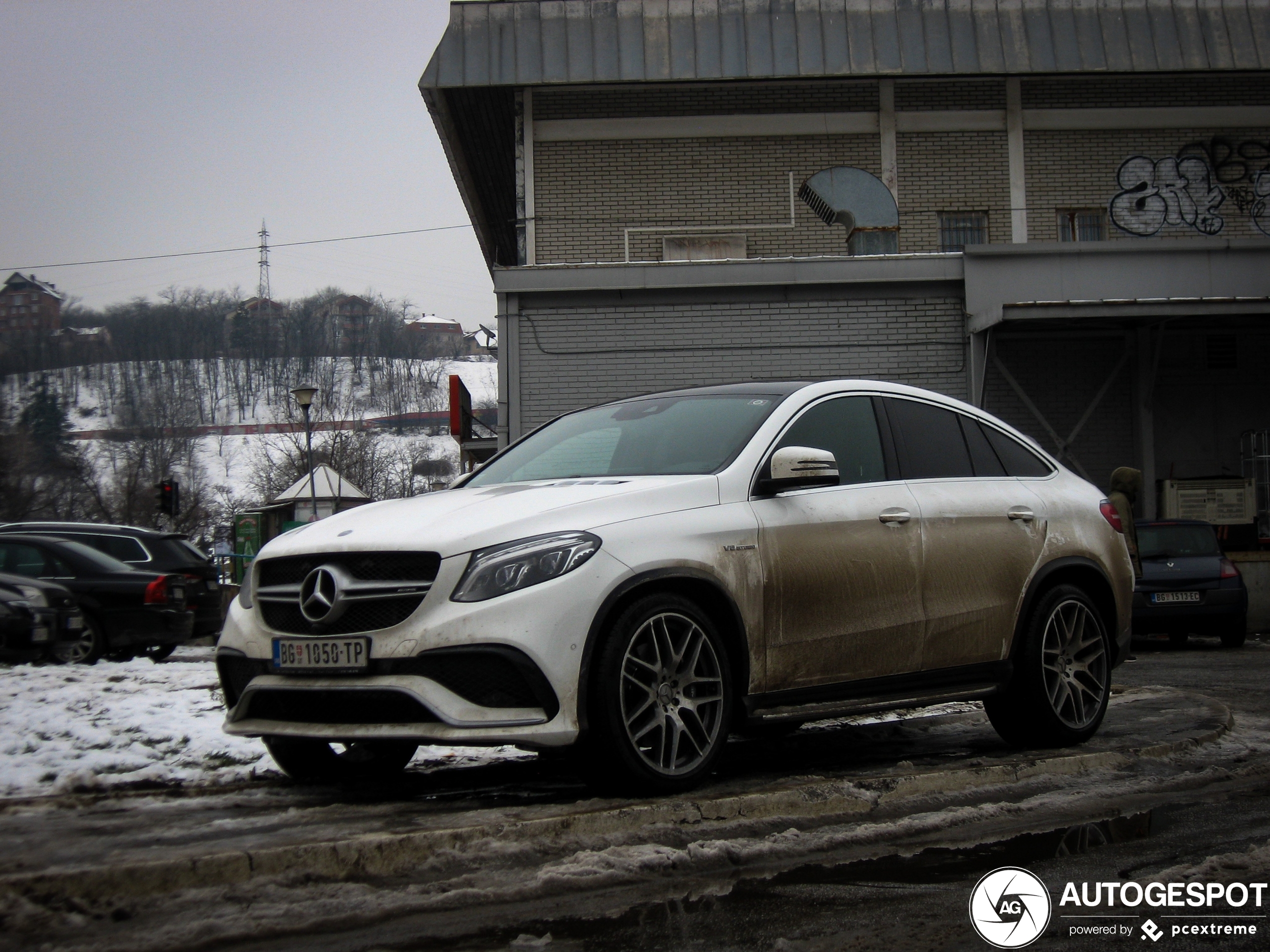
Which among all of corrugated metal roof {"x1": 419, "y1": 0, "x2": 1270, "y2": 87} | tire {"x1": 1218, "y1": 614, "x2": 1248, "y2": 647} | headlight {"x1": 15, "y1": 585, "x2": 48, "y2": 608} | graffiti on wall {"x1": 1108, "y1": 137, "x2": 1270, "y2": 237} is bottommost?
tire {"x1": 1218, "y1": 614, "x2": 1248, "y2": 647}

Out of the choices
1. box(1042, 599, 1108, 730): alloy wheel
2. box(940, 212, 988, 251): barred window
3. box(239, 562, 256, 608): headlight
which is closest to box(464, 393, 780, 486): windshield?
box(239, 562, 256, 608): headlight

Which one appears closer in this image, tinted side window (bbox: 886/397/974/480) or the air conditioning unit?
tinted side window (bbox: 886/397/974/480)

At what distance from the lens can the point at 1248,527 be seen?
19359 millimetres

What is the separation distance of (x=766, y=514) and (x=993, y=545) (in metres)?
1.47

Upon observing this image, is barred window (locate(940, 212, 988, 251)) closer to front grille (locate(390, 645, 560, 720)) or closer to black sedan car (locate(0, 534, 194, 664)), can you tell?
black sedan car (locate(0, 534, 194, 664))

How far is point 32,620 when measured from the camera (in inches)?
451

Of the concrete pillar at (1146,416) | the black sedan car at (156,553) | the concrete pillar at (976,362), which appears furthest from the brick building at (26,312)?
the concrete pillar at (1146,416)

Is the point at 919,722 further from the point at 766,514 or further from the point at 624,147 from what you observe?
the point at 624,147

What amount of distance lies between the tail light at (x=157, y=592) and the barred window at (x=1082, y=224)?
52.4 ft

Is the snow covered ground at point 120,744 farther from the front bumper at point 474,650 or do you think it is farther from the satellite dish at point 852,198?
the satellite dish at point 852,198

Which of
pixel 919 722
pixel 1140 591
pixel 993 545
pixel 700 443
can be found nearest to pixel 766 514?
pixel 700 443

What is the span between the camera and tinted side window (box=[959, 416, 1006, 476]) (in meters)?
6.51

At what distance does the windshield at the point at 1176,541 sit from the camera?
15398mm

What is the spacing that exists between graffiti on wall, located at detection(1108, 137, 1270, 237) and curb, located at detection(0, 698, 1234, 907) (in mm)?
19866
